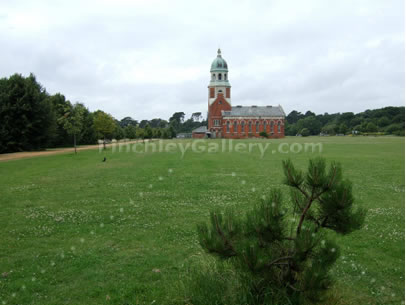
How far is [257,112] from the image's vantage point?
10819 centimetres

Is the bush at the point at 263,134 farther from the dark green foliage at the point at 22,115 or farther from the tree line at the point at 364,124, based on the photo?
the dark green foliage at the point at 22,115

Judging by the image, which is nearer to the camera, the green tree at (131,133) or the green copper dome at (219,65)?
the green tree at (131,133)

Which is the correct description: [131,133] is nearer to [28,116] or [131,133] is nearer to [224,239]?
[28,116]

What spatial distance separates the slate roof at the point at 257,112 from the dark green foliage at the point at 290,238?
104225mm

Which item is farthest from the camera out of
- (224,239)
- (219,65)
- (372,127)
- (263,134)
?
(219,65)

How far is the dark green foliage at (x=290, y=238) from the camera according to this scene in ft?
13.0

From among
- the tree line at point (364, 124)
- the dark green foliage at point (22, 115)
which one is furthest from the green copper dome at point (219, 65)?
the dark green foliage at point (22, 115)

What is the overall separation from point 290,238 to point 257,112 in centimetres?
10650

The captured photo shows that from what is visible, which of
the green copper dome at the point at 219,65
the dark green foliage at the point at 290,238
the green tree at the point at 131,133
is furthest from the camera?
the green copper dome at the point at 219,65

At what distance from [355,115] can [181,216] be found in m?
155

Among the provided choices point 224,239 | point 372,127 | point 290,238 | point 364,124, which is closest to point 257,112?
point 372,127

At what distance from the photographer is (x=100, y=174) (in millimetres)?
19969

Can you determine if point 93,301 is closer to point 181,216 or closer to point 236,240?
point 236,240

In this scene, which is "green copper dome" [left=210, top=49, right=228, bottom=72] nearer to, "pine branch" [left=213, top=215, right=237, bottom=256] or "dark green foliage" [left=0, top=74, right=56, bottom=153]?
"dark green foliage" [left=0, top=74, right=56, bottom=153]
